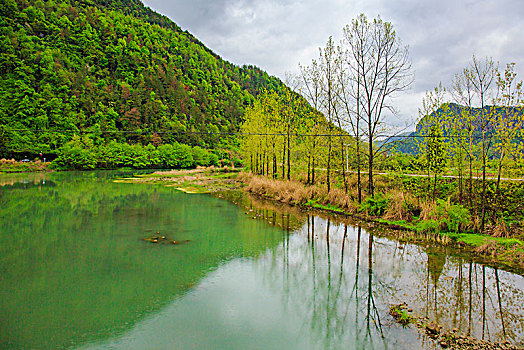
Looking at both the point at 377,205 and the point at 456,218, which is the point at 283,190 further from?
the point at 456,218

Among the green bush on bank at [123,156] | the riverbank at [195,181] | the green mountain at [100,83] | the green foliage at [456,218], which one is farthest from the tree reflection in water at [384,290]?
the green bush on bank at [123,156]

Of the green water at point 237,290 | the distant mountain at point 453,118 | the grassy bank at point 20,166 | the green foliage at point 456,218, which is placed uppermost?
the distant mountain at point 453,118

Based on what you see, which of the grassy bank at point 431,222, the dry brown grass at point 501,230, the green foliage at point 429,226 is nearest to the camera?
the grassy bank at point 431,222

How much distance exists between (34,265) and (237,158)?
7826cm

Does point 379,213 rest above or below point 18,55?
below

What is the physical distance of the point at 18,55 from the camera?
89.8 meters

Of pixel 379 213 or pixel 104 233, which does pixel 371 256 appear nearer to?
pixel 379 213

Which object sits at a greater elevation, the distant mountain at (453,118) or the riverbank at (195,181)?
the distant mountain at (453,118)

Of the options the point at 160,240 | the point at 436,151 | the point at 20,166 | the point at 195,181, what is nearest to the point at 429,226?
the point at 436,151

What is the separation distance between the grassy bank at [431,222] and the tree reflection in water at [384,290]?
0.92m

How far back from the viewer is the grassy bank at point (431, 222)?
9.30 metres

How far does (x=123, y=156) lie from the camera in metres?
71.7

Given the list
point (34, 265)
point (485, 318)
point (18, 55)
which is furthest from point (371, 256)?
point (18, 55)

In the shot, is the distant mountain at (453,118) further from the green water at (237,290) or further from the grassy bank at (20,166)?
the grassy bank at (20,166)
